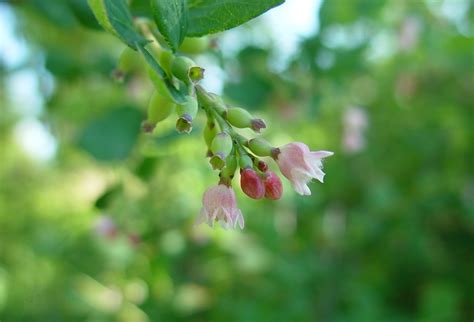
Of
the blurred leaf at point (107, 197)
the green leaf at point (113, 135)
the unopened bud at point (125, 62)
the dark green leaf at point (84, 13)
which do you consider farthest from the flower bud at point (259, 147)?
the green leaf at point (113, 135)

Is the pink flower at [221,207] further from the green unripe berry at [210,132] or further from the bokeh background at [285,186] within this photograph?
the bokeh background at [285,186]

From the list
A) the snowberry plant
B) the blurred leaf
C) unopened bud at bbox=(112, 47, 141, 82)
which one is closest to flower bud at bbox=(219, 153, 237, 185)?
the snowberry plant

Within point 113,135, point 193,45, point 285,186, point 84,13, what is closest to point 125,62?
point 193,45

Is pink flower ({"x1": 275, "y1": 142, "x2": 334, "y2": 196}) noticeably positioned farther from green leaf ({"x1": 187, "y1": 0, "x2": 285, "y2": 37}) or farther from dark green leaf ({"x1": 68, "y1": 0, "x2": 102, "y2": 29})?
dark green leaf ({"x1": 68, "y1": 0, "x2": 102, "y2": 29})

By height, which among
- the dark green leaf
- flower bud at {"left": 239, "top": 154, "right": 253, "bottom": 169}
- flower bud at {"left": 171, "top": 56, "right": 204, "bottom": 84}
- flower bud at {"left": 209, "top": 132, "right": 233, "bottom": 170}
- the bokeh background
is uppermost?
flower bud at {"left": 171, "top": 56, "right": 204, "bottom": 84}

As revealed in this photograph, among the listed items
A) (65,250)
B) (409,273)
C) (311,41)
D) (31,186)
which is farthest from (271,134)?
(31,186)

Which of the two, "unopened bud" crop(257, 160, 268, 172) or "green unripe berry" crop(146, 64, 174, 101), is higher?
"green unripe berry" crop(146, 64, 174, 101)
